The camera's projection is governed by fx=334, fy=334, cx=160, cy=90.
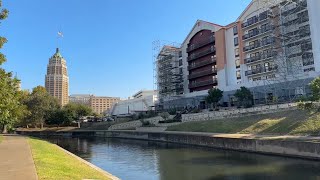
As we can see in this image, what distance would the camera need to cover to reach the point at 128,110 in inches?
6024

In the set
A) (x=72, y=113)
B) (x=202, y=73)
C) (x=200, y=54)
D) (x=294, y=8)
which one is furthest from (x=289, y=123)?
(x=72, y=113)

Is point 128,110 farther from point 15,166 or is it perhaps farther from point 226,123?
point 15,166

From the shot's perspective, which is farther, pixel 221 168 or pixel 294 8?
pixel 294 8

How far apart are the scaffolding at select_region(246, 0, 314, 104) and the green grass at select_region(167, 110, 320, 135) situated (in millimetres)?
16014

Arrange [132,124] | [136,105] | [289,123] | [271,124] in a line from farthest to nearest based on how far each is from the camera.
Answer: [136,105]
[132,124]
[271,124]
[289,123]

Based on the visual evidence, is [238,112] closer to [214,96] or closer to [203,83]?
[214,96]

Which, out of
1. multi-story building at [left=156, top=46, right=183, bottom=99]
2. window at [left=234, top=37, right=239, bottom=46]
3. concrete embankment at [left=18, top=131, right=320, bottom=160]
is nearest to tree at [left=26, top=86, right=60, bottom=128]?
multi-story building at [left=156, top=46, right=183, bottom=99]

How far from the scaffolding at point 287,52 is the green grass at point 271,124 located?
52.5 ft

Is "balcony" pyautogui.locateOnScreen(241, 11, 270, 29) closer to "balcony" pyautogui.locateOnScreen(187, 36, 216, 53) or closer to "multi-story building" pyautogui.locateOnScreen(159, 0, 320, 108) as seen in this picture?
"multi-story building" pyautogui.locateOnScreen(159, 0, 320, 108)

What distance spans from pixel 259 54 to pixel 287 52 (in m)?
9.62

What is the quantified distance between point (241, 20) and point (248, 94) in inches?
935

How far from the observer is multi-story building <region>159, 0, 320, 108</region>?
2557 inches

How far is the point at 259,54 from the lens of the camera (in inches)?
3044

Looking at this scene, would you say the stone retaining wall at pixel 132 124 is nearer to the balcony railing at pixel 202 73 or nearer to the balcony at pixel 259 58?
the balcony railing at pixel 202 73
